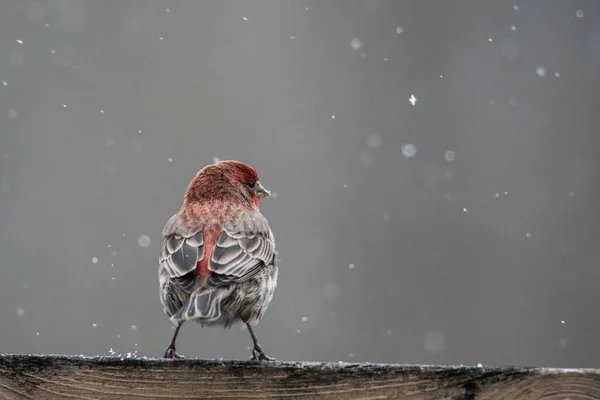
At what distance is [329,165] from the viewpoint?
1279 cm

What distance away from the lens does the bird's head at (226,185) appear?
4457 millimetres

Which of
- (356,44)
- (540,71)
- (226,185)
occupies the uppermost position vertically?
(356,44)

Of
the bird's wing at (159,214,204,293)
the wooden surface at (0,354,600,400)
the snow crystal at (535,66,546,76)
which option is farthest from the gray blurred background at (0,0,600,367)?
the wooden surface at (0,354,600,400)

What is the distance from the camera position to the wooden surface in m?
2.62

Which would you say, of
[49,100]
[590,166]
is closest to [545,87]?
[590,166]

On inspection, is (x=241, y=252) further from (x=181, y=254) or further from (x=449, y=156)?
(x=449, y=156)

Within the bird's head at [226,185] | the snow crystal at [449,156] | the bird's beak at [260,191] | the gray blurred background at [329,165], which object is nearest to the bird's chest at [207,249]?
the bird's head at [226,185]

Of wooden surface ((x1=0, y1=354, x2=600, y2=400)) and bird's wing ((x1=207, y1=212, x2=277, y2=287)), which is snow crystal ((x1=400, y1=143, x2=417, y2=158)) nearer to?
bird's wing ((x1=207, y1=212, x2=277, y2=287))

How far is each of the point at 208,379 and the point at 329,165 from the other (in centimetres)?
1013

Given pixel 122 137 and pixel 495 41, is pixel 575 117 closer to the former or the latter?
pixel 495 41

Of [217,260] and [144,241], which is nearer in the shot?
[217,260]

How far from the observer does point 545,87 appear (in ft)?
44.2

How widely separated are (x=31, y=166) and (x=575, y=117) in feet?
21.6

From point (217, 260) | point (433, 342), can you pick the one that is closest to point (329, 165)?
point (433, 342)
